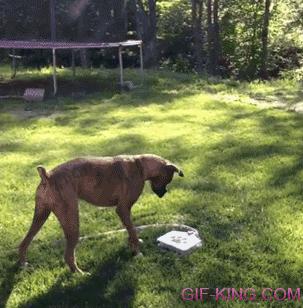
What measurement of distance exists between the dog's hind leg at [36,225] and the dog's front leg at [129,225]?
1.84 ft

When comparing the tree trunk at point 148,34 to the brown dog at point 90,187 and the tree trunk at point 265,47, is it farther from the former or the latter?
the brown dog at point 90,187

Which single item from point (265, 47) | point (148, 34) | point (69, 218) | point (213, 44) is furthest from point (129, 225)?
point (148, 34)

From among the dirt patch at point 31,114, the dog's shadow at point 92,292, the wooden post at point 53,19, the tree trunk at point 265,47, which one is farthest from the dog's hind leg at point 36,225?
the tree trunk at point 265,47

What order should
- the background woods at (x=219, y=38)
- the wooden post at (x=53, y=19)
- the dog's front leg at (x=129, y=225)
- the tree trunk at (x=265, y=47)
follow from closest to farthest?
the dog's front leg at (x=129, y=225), the wooden post at (x=53, y=19), the tree trunk at (x=265, y=47), the background woods at (x=219, y=38)

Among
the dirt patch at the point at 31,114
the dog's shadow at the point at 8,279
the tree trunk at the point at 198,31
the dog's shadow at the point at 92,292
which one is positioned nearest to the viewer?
the dog's shadow at the point at 92,292

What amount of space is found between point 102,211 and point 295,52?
14.3 metres

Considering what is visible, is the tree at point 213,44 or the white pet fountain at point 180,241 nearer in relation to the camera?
the white pet fountain at point 180,241

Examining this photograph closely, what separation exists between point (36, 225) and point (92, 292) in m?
0.68

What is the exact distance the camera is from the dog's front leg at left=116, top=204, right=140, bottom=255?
4.34 meters

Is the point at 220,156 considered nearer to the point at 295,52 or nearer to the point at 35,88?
the point at 35,88

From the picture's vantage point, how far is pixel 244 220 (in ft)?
17.4

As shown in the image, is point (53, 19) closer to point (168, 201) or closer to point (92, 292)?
point (168, 201)

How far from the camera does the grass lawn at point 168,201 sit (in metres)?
4.20

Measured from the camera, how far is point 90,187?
4.18 metres
